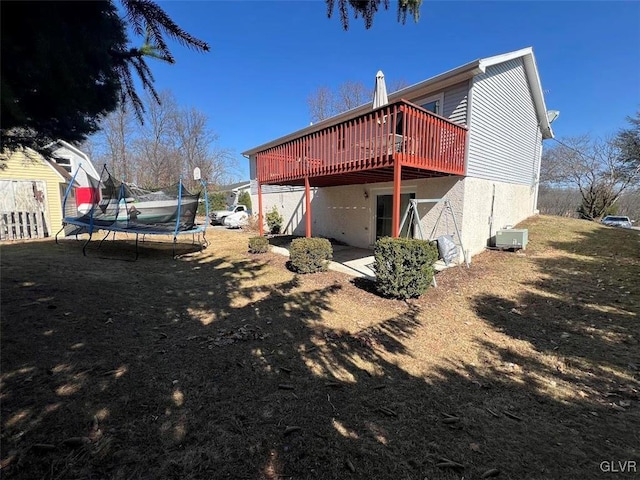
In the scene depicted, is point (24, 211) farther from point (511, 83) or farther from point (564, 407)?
point (511, 83)

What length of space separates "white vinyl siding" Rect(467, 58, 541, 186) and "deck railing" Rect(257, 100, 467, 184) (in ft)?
2.97

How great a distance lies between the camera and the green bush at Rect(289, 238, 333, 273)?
737cm

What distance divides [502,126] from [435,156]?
4.30 meters

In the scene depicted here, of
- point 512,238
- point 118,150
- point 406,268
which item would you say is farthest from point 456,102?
point 118,150

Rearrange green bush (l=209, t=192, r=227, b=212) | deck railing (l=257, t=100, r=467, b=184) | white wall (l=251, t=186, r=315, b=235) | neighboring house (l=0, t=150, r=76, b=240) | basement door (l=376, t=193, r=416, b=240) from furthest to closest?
green bush (l=209, t=192, r=227, b=212)
white wall (l=251, t=186, r=315, b=235)
neighboring house (l=0, t=150, r=76, b=240)
basement door (l=376, t=193, r=416, b=240)
deck railing (l=257, t=100, r=467, b=184)

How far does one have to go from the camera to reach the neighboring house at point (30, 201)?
1077 cm

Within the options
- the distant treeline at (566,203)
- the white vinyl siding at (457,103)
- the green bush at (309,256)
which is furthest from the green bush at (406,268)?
the distant treeline at (566,203)

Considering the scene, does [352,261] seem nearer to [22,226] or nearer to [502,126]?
[502,126]

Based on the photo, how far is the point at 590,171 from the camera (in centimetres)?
2398

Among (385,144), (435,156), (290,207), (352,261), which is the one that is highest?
(385,144)

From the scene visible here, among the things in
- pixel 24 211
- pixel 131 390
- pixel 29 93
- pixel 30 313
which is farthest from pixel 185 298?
pixel 24 211

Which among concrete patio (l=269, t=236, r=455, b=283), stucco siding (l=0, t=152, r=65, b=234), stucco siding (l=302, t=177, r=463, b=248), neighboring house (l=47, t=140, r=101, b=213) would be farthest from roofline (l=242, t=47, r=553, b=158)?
stucco siding (l=0, t=152, r=65, b=234)

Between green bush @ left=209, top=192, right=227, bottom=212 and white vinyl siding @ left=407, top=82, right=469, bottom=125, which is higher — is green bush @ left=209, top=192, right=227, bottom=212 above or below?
below

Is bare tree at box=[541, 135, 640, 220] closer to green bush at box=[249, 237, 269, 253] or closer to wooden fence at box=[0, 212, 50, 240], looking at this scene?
green bush at box=[249, 237, 269, 253]
